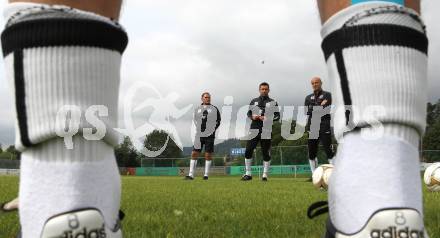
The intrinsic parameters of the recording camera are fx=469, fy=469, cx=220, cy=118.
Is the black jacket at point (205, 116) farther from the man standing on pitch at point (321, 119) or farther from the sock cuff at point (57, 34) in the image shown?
the sock cuff at point (57, 34)

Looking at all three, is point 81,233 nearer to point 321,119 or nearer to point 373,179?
point 373,179

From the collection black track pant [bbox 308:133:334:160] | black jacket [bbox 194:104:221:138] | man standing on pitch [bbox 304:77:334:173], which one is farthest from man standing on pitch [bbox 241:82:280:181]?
black jacket [bbox 194:104:221:138]

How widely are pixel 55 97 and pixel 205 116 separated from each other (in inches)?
414

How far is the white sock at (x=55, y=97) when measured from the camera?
2.36 ft

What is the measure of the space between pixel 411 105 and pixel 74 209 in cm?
56

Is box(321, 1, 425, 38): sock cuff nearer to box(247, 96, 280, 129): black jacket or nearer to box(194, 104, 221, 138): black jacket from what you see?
box(247, 96, 280, 129): black jacket

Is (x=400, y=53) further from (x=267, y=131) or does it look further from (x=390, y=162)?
(x=267, y=131)

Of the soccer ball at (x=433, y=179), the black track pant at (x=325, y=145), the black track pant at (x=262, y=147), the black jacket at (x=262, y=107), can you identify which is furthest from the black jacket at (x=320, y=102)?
the soccer ball at (x=433, y=179)

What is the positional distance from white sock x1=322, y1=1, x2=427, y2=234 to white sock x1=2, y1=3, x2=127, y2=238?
396 millimetres

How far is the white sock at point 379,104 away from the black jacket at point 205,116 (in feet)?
33.3

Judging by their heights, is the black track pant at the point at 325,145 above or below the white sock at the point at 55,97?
above

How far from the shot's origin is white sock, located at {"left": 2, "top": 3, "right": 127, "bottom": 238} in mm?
721

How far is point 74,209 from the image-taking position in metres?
0.71

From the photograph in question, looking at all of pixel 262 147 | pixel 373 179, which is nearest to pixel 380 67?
pixel 373 179
